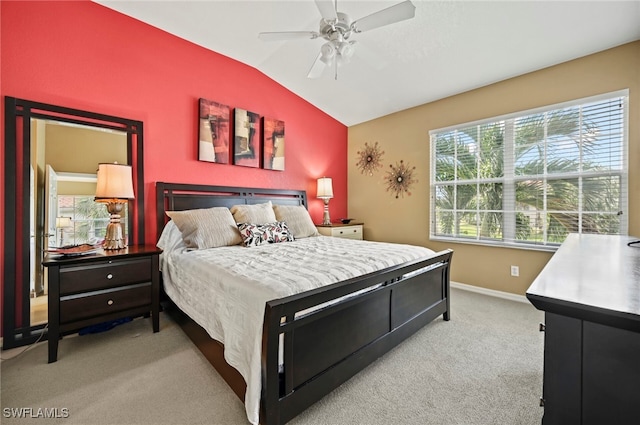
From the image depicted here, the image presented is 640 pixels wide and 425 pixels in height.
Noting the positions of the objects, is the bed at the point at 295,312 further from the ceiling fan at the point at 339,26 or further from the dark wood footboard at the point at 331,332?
the ceiling fan at the point at 339,26

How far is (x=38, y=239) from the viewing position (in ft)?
7.70

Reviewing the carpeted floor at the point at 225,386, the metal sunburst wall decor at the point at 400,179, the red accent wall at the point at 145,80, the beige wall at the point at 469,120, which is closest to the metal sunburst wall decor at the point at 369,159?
the beige wall at the point at 469,120

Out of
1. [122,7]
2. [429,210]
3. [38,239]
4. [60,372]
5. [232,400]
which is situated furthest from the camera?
[429,210]

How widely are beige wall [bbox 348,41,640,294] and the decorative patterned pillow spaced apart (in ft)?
6.43

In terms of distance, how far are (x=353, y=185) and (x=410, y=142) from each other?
4.24 ft

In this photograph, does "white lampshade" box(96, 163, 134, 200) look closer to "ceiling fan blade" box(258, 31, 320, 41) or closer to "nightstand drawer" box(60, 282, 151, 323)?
"nightstand drawer" box(60, 282, 151, 323)

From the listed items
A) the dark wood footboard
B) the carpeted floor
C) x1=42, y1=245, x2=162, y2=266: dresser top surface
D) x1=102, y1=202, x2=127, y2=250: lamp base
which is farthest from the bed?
x1=102, y1=202, x2=127, y2=250: lamp base

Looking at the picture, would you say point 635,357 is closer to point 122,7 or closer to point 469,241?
point 469,241

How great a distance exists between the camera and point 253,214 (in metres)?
3.29

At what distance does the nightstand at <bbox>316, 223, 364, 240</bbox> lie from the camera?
4.29 m

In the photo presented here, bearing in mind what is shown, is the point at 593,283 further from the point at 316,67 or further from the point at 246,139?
the point at 246,139

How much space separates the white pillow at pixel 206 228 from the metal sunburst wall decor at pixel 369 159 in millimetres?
2644

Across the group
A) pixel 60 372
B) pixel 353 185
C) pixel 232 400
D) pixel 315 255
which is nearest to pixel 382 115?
pixel 353 185

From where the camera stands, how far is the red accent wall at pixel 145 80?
2.32 m
